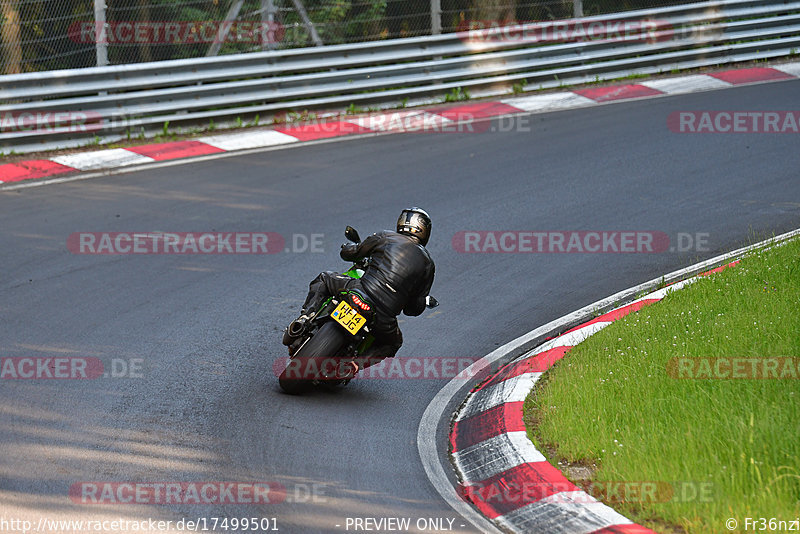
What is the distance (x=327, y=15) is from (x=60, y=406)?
402 inches

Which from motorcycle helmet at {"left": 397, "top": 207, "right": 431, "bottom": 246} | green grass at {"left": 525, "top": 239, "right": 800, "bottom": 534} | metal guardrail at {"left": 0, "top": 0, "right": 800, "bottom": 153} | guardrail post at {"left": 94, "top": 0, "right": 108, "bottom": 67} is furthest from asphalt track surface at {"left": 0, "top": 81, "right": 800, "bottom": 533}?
guardrail post at {"left": 94, "top": 0, "right": 108, "bottom": 67}

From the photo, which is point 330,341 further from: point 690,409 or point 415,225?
point 690,409

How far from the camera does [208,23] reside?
14617 millimetres

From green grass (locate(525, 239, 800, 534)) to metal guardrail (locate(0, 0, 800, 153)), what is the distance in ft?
27.4

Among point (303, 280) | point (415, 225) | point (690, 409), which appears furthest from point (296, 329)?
point (690, 409)

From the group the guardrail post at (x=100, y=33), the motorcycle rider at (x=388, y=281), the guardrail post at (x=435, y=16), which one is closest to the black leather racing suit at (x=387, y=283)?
the motorcycle rider at (x=388, y=281)

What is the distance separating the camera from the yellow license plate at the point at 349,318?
7.00 metres

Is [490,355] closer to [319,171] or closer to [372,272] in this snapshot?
[372,272]

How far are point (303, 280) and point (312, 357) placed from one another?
2481mm

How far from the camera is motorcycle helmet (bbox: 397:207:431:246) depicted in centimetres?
739

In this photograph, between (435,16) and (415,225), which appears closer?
(415,225)

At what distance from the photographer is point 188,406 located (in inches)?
264

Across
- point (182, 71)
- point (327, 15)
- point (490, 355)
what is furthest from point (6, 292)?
point (327, 15)

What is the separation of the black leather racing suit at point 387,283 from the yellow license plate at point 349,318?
7.0 inches
